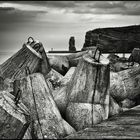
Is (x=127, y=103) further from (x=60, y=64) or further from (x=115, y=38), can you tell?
(x=115, y=38)

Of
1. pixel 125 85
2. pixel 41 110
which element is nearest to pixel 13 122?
pixel 41 110

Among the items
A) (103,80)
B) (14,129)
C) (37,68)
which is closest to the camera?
(14,129)

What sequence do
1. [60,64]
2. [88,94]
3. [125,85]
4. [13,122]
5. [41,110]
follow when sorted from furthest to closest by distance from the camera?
[60,64]
[125,85]
[88,94]
[41,110]
[13,122]

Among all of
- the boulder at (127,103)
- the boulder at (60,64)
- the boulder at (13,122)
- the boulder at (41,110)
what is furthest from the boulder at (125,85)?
the boulder at (13,122)

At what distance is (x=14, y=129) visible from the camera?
13.4 ft

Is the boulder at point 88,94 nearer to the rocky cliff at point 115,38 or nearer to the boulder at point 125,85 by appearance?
the boulder at point 125,85

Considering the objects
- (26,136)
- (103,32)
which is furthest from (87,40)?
(26,136)

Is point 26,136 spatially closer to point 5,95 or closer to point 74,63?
point 5,95

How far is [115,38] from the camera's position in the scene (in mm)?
21062

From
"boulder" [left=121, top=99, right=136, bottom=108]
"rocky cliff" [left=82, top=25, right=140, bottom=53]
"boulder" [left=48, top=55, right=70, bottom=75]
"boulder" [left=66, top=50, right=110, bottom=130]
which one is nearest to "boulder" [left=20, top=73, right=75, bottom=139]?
"boulder" [left=66, top=50, right=110, bottom=130]

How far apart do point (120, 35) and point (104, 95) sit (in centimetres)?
1593

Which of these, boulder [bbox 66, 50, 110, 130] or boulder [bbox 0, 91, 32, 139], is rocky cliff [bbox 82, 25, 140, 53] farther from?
boulder [bbox 0, 91, 32, 139]

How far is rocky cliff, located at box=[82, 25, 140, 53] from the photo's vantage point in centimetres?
2025

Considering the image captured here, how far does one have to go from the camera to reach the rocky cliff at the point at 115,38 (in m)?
20.2
